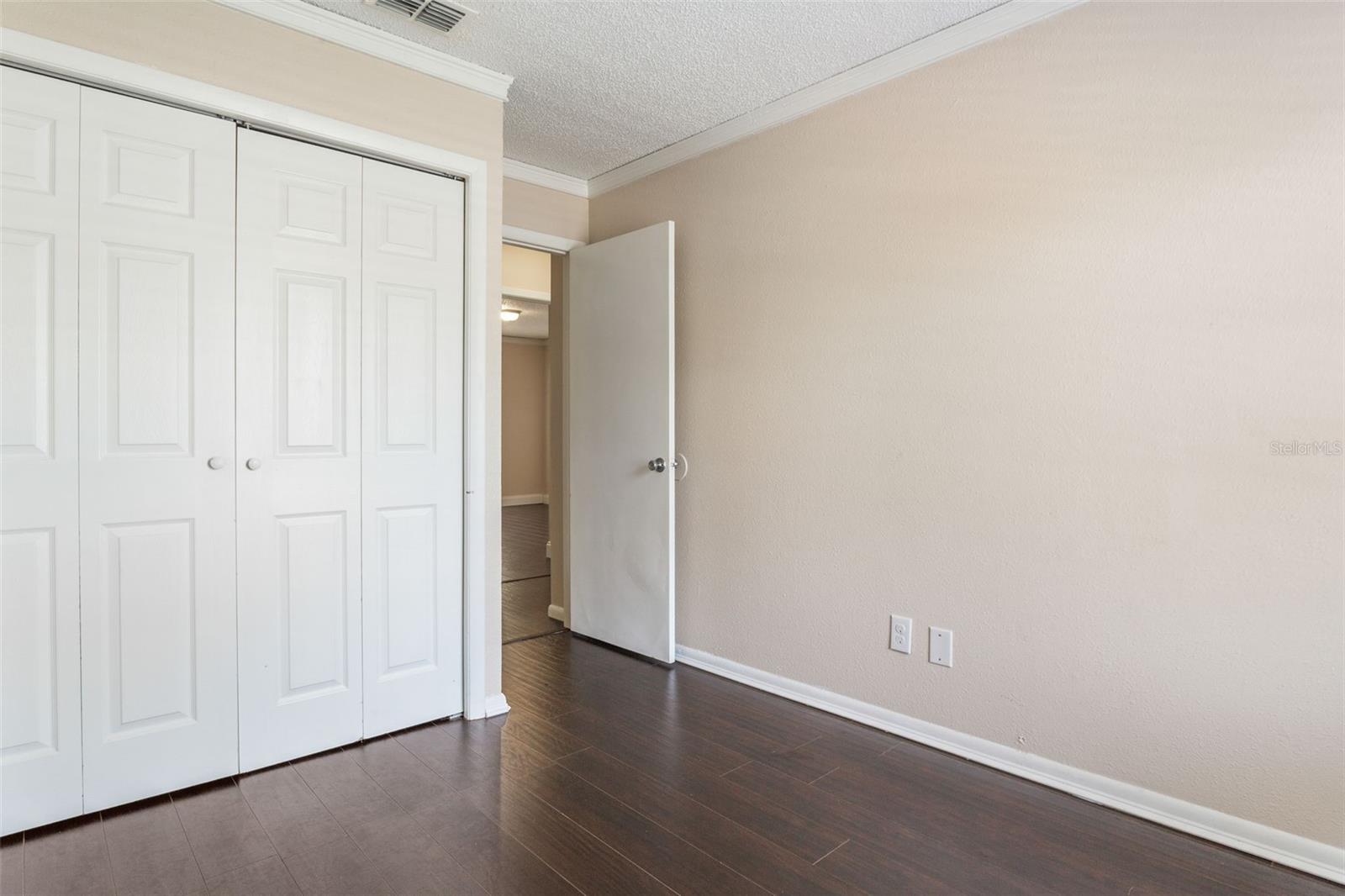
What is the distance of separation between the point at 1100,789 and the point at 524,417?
8828mm

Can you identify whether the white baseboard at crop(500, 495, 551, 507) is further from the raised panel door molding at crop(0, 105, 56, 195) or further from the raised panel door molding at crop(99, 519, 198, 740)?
the raised panel door molding at crop(0, 105, 56, 195)

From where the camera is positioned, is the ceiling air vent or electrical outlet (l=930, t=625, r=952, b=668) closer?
the ceiling air vent

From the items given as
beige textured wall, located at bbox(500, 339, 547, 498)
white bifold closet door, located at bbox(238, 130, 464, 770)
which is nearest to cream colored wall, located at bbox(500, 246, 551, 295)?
white bifold closet door, located at bbox(238, 130, 464, 770)

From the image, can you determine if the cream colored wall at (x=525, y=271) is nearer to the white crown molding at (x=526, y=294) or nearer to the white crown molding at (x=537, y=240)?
the white crown molding at (x=526, y=294)

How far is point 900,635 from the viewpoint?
2578 millimetres

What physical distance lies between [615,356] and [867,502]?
1.47 metres

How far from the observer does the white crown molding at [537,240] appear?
3.55m

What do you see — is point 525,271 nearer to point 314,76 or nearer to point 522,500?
point 314,76

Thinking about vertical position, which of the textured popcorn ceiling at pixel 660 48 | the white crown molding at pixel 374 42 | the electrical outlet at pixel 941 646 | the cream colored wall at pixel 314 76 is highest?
the textured popcorn ceiling at pixel 660 48

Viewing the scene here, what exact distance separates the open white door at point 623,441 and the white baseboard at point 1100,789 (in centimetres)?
80

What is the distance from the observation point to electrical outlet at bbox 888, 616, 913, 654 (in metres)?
2.56

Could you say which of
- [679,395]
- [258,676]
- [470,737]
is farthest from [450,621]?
[679,395]

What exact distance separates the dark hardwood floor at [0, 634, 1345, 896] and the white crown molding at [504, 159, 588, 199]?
2.57 metres

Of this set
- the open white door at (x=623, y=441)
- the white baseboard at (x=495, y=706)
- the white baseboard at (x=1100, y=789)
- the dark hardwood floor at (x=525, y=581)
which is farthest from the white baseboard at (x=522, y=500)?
the white baseboard at (x=1100, y=789)
